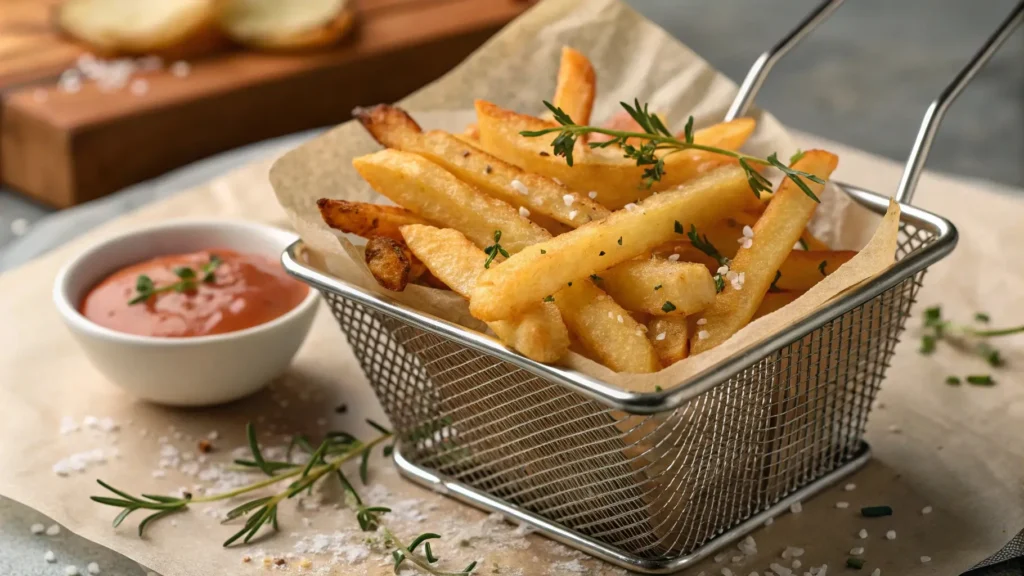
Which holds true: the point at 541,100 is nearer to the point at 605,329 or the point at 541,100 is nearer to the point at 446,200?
the point at 446,200

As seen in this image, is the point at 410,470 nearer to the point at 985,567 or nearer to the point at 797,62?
the point at 985,567

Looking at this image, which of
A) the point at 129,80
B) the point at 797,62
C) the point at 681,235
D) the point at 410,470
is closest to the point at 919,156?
the point at 681,235

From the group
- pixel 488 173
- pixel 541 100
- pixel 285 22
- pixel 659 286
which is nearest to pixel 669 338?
pixel 659 286

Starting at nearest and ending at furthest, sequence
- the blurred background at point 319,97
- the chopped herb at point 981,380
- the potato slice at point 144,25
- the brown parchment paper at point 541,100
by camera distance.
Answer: the brown parchment paper at point 541,100 → the chopped herb at point 981,380 → the blurred background at point 319,97 → the potato slice at point 144,25

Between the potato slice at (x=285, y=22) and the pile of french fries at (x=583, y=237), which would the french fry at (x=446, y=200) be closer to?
the pile of french fries at (x=583, y=237)

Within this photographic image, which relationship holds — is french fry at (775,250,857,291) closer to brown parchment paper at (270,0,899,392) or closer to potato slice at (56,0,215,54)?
brown parchment paper at (270,0,899,392)

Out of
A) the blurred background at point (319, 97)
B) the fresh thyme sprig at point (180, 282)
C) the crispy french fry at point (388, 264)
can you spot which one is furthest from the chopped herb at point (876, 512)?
the blurred background at point (319, 97)
